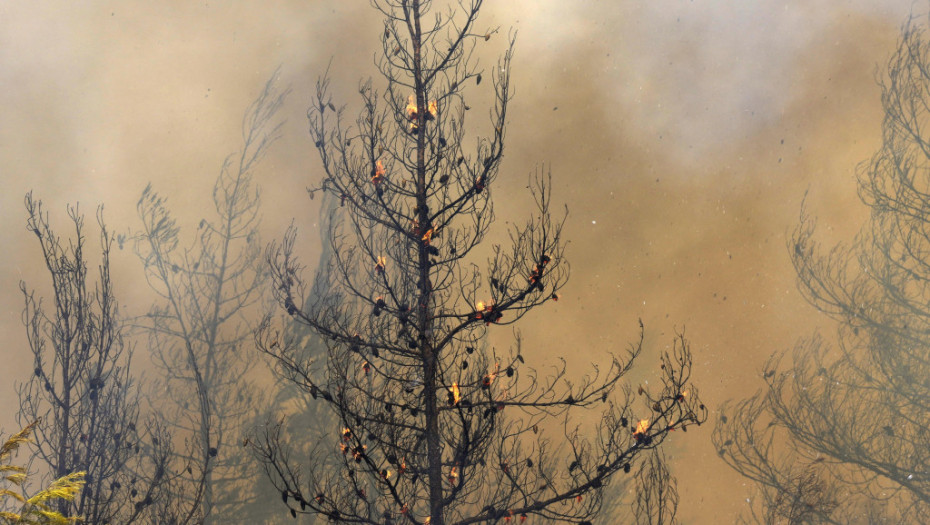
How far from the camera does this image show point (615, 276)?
577 cm

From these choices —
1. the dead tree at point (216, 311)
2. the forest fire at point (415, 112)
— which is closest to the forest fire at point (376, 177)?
the forest fire at point (415, 112)

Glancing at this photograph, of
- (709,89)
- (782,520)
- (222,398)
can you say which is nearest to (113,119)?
(222,398)

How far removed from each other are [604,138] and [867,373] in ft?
8.15

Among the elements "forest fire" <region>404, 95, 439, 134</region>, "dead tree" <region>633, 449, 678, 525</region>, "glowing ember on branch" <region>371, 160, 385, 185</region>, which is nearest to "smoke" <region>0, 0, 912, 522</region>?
"dead tree" <region>633, 449, 678, 525</region>

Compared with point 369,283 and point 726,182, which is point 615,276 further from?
point 369,283

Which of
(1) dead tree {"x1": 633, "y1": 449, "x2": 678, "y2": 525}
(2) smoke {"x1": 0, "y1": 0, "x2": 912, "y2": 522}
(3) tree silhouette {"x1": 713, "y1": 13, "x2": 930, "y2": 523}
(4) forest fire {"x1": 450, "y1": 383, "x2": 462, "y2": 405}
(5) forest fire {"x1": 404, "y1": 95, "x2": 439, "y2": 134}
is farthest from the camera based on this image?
(2) smoke {"x1": 0, "y1": 0, "x2": 912, "y2": 522}

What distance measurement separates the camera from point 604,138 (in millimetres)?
5832

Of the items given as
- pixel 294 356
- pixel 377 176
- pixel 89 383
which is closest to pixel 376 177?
pixel 377 176

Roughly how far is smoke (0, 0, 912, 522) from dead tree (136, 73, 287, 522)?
0.42 feet

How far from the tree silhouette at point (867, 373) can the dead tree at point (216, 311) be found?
3415mm

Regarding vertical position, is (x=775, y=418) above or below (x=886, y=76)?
below

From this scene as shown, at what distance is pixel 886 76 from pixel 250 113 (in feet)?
15.0

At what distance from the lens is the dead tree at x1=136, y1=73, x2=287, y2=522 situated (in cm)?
571

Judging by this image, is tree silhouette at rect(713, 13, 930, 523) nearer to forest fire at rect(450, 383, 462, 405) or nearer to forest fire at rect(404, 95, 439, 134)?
forest fire at rect(450, 383, 462, 405)
